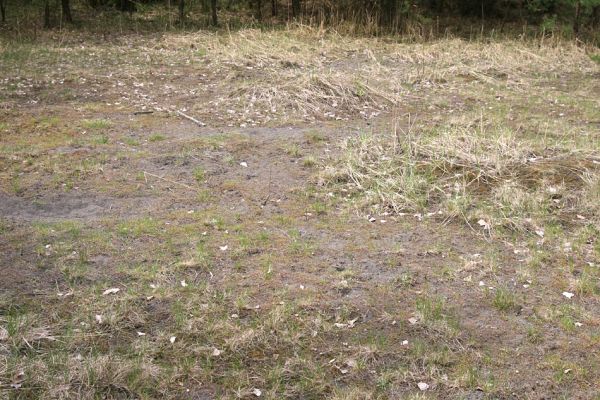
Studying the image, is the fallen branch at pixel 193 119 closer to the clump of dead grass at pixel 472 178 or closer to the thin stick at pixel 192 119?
the thin stick at pixel 192 119

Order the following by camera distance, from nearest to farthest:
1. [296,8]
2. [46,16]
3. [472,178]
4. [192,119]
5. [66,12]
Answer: [472,178]
[192,119]
[46,16]
[66,12]
[296,8]

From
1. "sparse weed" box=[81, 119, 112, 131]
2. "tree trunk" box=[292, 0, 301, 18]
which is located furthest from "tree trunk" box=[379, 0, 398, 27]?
"sparse weed" box=[81, 119, 112, 131]

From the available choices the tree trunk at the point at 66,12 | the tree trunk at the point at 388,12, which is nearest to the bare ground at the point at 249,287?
the tree trunk at the point at 66,12

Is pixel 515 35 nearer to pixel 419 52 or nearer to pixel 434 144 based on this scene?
pixel 419 52

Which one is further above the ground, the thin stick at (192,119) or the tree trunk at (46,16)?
the tree trunk at (46,16)

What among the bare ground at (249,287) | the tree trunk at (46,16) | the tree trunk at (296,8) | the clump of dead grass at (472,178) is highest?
the tree trunk at (296,8)

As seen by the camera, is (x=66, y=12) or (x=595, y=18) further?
(x=595, y=18)

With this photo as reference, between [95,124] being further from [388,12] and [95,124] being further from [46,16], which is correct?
[388,12]

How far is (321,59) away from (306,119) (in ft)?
11.9

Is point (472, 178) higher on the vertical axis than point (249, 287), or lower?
higher

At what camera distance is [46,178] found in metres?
6.21

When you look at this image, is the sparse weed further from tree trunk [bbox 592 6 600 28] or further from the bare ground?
tree trunk [bbox 592 6 600 28]

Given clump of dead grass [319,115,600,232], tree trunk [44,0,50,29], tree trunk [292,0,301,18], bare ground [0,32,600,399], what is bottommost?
bare ground [0,32,600,399]

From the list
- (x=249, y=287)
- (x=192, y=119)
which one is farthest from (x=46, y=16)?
(x=249, y=287)
